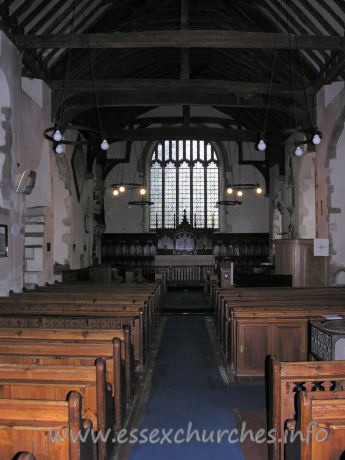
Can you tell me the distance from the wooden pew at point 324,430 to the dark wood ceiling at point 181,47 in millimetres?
6729

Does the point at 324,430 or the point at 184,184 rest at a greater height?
the point at 184,184

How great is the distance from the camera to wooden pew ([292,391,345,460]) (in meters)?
1.98

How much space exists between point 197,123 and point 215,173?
94.5 inches

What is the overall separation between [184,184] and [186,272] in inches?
183

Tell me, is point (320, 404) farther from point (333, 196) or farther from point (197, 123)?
point (197, 123)

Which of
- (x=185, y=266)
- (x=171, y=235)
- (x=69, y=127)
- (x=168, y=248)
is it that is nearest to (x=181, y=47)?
(x=69, y=127)

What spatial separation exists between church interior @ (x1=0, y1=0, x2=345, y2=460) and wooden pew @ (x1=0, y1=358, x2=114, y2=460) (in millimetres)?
13

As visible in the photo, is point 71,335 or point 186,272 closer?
point 71,335

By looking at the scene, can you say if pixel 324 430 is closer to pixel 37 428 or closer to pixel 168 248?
pixel 37 428

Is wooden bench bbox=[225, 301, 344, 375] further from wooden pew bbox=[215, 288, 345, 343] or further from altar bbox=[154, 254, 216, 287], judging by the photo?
altar bbox=[154, 254, 216, 287]

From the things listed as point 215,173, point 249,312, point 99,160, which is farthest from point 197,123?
point 249,312

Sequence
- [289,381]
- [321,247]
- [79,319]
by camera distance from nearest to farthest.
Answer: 1. [289,381]
2. [79,319]
3. [321,247]

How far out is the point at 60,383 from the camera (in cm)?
243

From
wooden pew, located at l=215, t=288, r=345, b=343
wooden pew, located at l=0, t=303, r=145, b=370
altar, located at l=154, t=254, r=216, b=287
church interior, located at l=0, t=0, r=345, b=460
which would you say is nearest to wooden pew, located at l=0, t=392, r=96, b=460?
church interior, located at l=0, t=0, r=345, b=460
